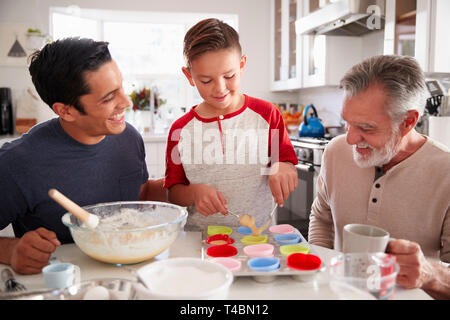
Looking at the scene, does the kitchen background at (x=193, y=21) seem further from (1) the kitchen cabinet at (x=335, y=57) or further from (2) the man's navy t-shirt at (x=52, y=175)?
(2) the man's navy t-shirt at (x=52, y=175)

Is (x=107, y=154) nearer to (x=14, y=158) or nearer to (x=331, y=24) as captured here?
(x=14, y=158)

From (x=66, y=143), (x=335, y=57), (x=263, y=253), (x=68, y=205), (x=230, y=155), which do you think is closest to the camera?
(x=68, y=205)

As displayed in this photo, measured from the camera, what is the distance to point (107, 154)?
126cm

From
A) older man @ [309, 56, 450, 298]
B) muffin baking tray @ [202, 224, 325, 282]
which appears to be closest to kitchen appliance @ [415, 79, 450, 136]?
older man @ [309, 56, 450, 298]

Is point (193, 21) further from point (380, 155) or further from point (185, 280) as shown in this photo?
point (185, 280)

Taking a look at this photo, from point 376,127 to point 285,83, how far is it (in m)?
2.96

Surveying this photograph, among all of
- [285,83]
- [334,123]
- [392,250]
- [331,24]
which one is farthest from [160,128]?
[392,250]

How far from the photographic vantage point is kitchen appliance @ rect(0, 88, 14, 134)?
375 cm

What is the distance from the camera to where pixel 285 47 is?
3.98 m

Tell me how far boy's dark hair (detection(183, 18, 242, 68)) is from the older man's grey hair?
0.44m

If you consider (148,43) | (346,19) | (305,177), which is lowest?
(305,177)

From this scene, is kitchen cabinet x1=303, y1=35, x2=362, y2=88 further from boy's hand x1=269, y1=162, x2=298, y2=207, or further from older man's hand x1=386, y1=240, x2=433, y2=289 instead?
older man's hand x1=386, y1=240, x2=433, y2=289

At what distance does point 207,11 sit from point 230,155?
129 inches

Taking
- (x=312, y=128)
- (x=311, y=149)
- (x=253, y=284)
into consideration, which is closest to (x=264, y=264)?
(x=253, y=284)
